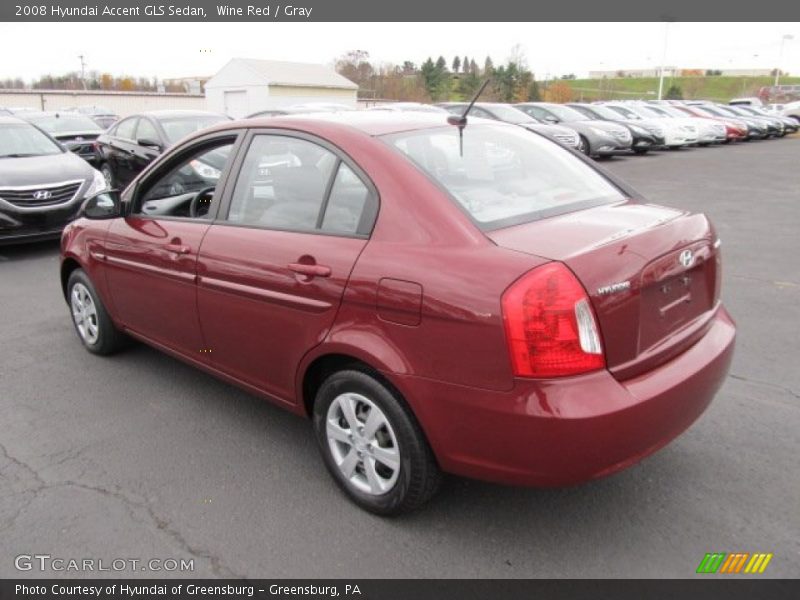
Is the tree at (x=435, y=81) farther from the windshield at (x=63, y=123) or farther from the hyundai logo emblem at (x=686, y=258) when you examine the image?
the hyundai logo emblem at (x=686, y=258)

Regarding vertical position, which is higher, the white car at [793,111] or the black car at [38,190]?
the white car at [793,111]

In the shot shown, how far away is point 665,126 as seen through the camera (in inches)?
904

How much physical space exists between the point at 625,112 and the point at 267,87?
88.0 feet

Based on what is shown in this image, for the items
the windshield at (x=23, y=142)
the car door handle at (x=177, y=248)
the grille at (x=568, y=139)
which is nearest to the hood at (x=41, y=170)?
the windshield at (x=23, y=142)

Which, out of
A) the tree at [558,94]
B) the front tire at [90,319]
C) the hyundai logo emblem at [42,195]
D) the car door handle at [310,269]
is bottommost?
the front tire at [90,319]

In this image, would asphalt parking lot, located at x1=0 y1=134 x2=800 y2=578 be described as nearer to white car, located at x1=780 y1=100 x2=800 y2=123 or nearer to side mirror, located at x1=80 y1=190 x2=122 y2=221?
side mirror, located at x1=80 y1=190 x2=122 y2=221

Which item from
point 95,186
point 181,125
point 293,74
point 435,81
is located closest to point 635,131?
point 181,125

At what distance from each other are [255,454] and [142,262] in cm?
138

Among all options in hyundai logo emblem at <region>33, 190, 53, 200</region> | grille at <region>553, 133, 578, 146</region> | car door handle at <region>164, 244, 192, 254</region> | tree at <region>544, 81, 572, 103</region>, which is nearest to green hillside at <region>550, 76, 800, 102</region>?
tree at <region>544, 81, 572, 103</region>

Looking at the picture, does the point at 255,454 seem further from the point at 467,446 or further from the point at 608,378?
the point at 608,378

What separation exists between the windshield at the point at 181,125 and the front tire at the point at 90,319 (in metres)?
6.41

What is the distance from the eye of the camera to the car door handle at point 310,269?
2.81 m

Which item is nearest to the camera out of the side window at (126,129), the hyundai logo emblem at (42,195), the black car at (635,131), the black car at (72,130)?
the hyundai logo emblem at (42,195)
